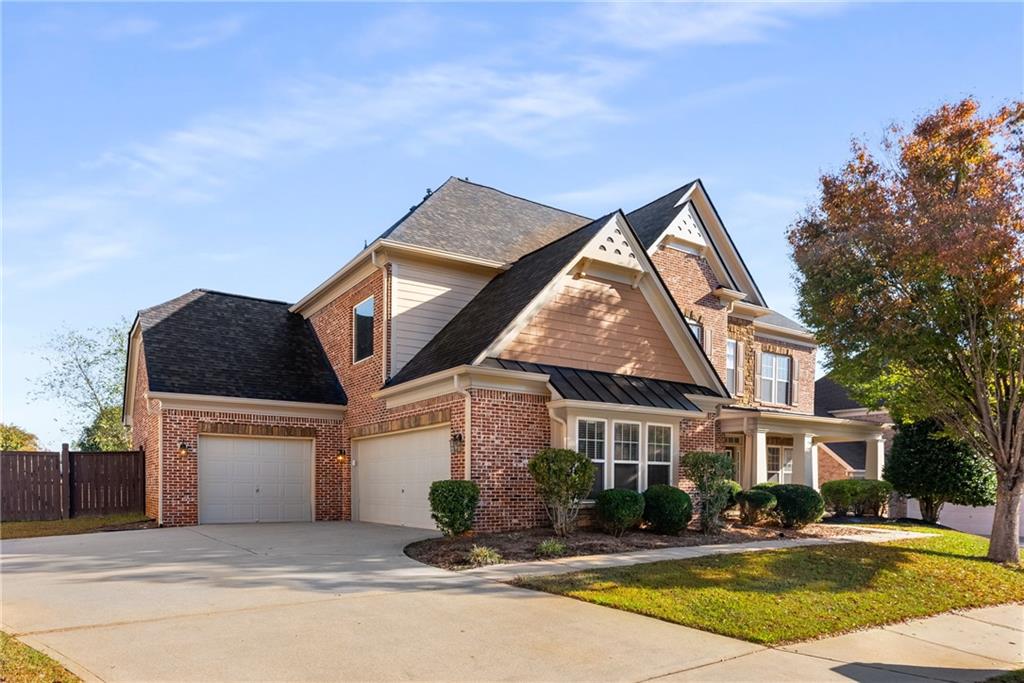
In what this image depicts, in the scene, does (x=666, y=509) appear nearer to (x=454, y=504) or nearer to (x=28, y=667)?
(x=454, y=504)

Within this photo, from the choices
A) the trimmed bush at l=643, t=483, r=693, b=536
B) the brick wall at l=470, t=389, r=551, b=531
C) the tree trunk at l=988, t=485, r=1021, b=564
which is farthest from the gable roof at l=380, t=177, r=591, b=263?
the tree trunk at l=988, t=485, r=1021, b=564

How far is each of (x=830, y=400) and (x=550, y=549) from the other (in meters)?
25.1

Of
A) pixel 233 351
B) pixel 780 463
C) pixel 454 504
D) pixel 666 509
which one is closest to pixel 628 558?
pixel 666 509

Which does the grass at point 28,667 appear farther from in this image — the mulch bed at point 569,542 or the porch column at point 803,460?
the porch column at point 803,460

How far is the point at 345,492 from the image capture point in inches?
778

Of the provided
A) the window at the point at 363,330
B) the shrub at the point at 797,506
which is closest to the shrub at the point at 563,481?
the shrub at the point at 797,506

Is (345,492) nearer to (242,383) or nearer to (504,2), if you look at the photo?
(242,383)

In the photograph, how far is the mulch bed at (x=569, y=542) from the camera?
11.7 m

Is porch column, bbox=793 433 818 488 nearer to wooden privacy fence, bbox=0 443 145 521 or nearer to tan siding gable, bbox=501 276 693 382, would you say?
tan siding gable, bbox=501 276 693 382

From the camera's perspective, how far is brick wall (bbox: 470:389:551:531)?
1406 centimetres

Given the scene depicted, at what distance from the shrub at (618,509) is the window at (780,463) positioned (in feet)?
40.1

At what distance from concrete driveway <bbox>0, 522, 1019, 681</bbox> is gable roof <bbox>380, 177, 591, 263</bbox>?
908 cm

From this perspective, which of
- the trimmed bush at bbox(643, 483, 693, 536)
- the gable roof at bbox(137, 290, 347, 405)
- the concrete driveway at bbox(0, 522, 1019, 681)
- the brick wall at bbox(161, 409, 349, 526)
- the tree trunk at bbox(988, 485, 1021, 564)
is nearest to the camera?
the concrete driveway at bbox(0, 522, 1019, 681)

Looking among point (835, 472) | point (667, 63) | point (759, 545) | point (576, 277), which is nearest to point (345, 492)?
point (576, 277)
